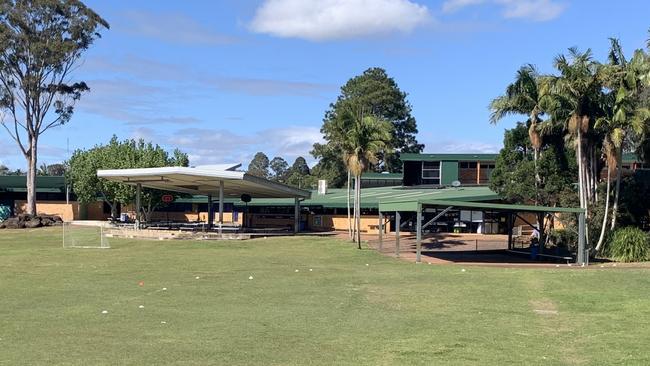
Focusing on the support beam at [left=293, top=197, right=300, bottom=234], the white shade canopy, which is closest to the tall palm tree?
the white shade canopy

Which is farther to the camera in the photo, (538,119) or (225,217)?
(225,217)

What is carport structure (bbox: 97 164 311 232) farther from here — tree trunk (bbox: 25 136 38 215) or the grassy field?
the grassy field

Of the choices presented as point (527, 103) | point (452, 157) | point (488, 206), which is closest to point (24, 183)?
point (452, 157)

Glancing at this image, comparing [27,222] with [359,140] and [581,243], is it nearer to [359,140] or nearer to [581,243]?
[359,140]

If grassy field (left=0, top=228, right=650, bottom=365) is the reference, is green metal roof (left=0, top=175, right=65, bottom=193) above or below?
above

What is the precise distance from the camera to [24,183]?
7081 cm

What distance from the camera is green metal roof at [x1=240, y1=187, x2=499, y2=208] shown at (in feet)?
138

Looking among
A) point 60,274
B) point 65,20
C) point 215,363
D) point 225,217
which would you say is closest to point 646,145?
point 60,274

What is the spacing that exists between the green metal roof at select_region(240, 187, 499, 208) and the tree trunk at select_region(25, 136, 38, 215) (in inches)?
671

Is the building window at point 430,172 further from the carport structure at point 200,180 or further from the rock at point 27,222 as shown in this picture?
the rock at point 27,222

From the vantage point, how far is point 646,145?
30906 mm

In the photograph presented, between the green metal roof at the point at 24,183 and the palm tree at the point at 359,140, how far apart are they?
146 feet

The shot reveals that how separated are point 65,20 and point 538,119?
40280 millimetres

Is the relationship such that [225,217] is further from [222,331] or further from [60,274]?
[222,331]
